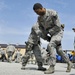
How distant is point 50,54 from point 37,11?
1.08m

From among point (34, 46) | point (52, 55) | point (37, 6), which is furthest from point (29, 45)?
point (37, 6)

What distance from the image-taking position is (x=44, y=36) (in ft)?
23.6

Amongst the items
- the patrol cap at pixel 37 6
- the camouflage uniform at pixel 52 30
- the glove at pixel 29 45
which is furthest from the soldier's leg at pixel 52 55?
the glove at pixel 29 45

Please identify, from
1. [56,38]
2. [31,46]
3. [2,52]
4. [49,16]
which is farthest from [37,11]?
[2,52]

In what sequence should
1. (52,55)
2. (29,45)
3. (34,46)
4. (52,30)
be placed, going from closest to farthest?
(52,55)
(52,30)
(29,45)
(34,46)

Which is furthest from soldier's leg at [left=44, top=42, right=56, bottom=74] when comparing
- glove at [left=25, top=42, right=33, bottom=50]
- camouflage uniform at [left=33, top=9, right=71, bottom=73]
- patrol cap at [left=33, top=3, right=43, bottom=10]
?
glove at [left=25, top=42, right=33, bottom=50]

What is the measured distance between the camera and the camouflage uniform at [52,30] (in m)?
6.79

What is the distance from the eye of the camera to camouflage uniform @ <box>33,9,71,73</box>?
679cm

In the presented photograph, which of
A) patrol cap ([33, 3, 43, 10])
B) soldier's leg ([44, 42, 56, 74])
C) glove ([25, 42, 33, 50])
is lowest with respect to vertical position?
soldier's leg ([44, 42, 56, 74])

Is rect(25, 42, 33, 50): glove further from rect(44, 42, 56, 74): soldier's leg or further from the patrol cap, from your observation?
the patrol cap

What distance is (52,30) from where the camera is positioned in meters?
7.05

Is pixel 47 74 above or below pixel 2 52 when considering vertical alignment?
below

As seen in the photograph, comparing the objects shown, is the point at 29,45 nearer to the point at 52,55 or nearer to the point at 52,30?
the point at 52,30

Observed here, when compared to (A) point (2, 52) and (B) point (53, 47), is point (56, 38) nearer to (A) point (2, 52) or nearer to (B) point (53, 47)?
(B) point (53, 47)
